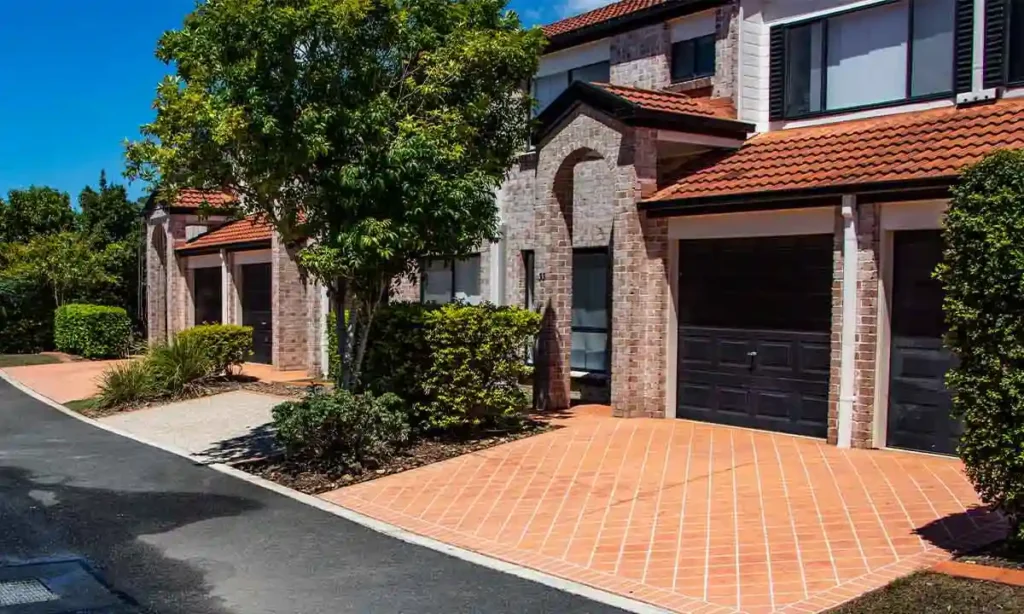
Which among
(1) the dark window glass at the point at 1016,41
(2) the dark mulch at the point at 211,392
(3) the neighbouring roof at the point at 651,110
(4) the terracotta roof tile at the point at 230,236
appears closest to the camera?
(1) the dark window glass at the point at 1016,41

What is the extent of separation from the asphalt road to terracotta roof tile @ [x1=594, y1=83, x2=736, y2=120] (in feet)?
26.2

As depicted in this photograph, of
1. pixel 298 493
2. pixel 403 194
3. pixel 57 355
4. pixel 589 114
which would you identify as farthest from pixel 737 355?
pixel 57 355

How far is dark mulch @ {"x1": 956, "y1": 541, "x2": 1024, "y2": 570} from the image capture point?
253 inches

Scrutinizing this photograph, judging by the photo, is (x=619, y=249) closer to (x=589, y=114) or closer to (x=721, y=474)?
(x=589, y=114)

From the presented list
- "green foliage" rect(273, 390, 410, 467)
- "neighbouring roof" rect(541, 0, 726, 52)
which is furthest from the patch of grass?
"neighbouring roof" rect(541, 0, 726, 52)

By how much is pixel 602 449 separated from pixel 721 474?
1910 millimetres

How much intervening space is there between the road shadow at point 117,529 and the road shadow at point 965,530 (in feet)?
18.6

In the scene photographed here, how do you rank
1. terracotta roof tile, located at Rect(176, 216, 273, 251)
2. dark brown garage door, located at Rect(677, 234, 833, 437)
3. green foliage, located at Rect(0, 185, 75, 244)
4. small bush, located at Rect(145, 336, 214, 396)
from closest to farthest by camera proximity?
dark brown garage door, located at Rect(677, 234, 833, 437), small bush, located at Rect(145, 336, 214, 396), terracotta roof tile, located at Rect(176, 216, 273, 251), green foliage, located at Rect(0, 185, 75, 244)

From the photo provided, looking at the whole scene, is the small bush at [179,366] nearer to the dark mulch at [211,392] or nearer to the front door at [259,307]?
the dark mulch at [211,392]

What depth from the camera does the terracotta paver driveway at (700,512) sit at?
6824mm

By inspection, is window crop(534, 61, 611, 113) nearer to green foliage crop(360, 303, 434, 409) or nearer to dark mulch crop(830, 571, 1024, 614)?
green foliage crop(360, 303, 434, 409)

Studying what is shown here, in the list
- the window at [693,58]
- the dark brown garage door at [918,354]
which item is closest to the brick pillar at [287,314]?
the window at [693,58]

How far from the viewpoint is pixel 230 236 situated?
84.8 feet

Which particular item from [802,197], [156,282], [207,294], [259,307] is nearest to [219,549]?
[802,197]
